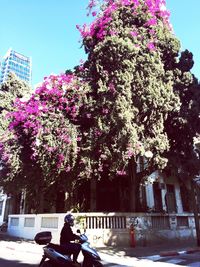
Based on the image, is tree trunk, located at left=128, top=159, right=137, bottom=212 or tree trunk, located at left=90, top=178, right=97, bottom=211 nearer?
tree trunk, located at left=128, top=159, right=137, bottom=212

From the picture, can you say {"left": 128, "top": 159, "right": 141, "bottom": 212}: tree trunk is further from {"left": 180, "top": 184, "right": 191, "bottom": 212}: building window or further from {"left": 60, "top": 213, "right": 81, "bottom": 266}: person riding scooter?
{"left": 60, "top": 213, "right": 81, "bottom": 266}: person riding scooter

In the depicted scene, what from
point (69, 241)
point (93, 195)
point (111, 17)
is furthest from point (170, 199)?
point (69, 241)

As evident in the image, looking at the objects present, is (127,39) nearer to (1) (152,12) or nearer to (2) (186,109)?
(1) (152,12)

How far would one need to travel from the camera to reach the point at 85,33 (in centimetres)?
1434

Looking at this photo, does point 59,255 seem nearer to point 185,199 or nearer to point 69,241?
point 69,241

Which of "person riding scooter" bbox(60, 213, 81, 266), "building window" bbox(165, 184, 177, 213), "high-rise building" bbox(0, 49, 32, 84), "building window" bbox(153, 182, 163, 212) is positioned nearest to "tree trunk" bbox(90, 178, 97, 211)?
"building window" bbox(153, 182, 163, 212)

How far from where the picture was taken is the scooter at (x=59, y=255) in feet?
17.6

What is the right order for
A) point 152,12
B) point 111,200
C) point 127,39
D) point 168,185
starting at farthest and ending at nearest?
point 168,185, point 111,200, point 152,12, point 127,39

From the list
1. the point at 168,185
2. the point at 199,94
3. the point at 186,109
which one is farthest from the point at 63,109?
the point at 168,185

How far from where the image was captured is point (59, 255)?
5.41 meters

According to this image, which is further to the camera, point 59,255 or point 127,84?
point 127,84

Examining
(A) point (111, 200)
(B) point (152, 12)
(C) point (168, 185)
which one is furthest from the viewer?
(C) point (168, 185)

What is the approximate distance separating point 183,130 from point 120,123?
483 cm

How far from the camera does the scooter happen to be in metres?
5.37
